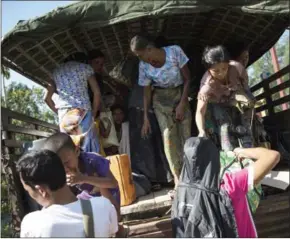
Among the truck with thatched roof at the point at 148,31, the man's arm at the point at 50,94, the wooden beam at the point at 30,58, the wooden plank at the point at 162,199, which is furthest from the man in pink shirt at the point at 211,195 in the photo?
the wooden beam at the point at 30,58

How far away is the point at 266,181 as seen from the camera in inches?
152

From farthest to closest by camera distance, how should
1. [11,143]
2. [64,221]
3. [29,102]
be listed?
[29,102] < [11,143] < [64,221]

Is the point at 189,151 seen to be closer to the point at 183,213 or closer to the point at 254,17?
the point at 183,213

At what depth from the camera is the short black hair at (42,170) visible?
2160 mm

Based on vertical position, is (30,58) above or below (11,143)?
above

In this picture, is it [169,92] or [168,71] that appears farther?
[169,92]

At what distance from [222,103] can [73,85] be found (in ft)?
4.86

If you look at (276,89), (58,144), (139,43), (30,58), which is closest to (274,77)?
(276,89)

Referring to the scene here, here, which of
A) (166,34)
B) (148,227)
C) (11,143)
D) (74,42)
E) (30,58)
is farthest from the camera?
(166,34)

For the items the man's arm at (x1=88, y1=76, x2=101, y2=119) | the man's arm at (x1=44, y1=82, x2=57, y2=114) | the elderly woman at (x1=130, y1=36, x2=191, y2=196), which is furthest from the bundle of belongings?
the man's arm at (x1=44, y1=82, x2=57, y2=114)

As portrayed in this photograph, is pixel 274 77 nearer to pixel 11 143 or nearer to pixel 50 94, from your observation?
pixel 50 94

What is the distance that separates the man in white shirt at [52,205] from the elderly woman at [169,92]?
1.90 m

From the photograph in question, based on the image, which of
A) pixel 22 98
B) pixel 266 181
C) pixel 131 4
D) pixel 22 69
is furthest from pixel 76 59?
pixel 22 98

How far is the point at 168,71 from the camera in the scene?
4.14 metres
